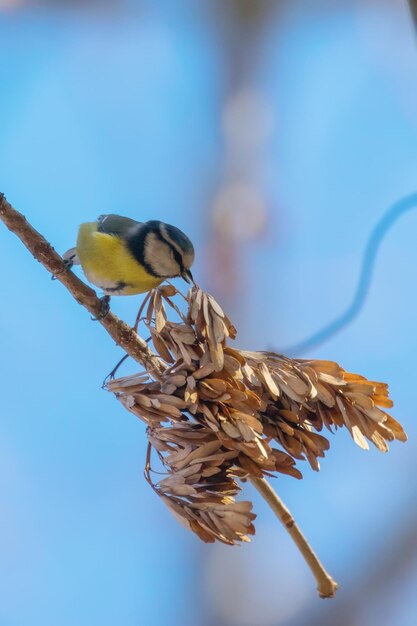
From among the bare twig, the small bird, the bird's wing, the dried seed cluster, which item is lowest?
the bare twig

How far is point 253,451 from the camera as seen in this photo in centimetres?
54

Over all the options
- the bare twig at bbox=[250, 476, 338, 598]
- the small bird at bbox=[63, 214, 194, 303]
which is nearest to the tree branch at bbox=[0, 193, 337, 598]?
the bare twig at bbox=[250, 476, 338, 598]

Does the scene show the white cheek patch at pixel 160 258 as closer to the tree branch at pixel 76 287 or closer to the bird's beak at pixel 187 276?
the bird's beak at pixel 187 276

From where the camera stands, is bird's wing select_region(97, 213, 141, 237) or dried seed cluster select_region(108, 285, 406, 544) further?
bird's wing select_region(97, 213, 141, 237)

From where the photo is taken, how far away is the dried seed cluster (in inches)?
21.8

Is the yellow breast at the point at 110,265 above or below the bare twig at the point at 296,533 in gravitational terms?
above

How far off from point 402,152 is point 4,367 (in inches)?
34.0

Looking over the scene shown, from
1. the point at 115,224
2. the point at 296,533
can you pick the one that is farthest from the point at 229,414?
the point at 115,224

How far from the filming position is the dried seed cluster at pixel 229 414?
554 millimetres

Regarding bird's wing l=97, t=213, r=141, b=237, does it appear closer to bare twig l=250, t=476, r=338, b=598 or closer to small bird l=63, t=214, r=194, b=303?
small bird l=63, t=214, r=194, b=303

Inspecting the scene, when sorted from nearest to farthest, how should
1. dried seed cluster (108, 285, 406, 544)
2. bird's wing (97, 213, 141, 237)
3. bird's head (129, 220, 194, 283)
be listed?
dried seed cluster (108, 285, 406, 544) → bird's head (129, 220, 194, 283) → bird's wing (97, 213, 141, 237)

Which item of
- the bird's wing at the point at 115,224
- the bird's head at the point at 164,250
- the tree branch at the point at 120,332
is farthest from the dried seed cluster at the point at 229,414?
the bird's wing at the point at 115,224

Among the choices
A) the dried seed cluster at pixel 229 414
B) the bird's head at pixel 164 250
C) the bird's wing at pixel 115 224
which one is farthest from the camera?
the bird's wing at pixel 115 224

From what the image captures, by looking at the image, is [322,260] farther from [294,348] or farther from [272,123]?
[294,348]
